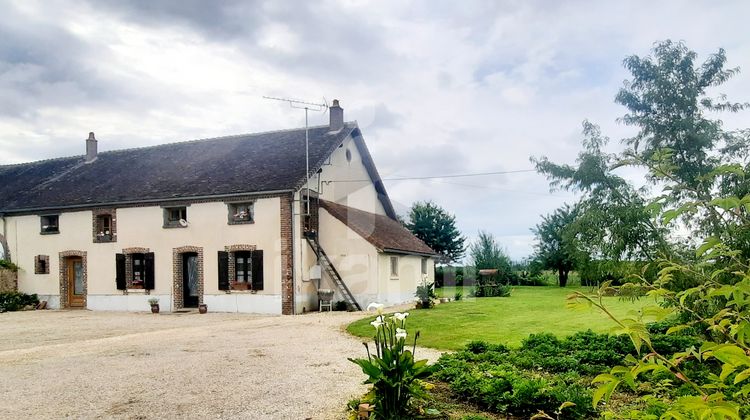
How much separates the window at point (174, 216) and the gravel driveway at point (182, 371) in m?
6.18

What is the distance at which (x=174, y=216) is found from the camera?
21.2m

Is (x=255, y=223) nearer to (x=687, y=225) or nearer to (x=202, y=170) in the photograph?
(x=202, y=170)

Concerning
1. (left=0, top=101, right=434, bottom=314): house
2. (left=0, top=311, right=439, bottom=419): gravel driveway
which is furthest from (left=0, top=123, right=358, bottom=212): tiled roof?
(left=0, top=311, right=439, bottom=419): gravel driveway

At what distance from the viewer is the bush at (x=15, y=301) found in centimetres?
2241

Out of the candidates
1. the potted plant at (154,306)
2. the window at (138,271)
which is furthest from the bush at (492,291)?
the window at (138,271)

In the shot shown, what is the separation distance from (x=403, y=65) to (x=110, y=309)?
16820mm

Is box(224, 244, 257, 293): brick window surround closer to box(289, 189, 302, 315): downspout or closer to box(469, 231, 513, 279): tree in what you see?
box(289, 189, 302, 315): downspout

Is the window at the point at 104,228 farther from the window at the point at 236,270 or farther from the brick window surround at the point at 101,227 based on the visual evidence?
the window at the point at 236,270

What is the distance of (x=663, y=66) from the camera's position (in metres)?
8.37

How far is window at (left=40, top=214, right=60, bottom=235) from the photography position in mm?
23152

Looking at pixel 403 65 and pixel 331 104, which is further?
pixel 331 104

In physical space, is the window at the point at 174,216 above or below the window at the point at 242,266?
above

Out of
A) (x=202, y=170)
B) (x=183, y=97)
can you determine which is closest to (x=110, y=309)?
(x=202, y=170)

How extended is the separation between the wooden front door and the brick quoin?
10534 millimetres
